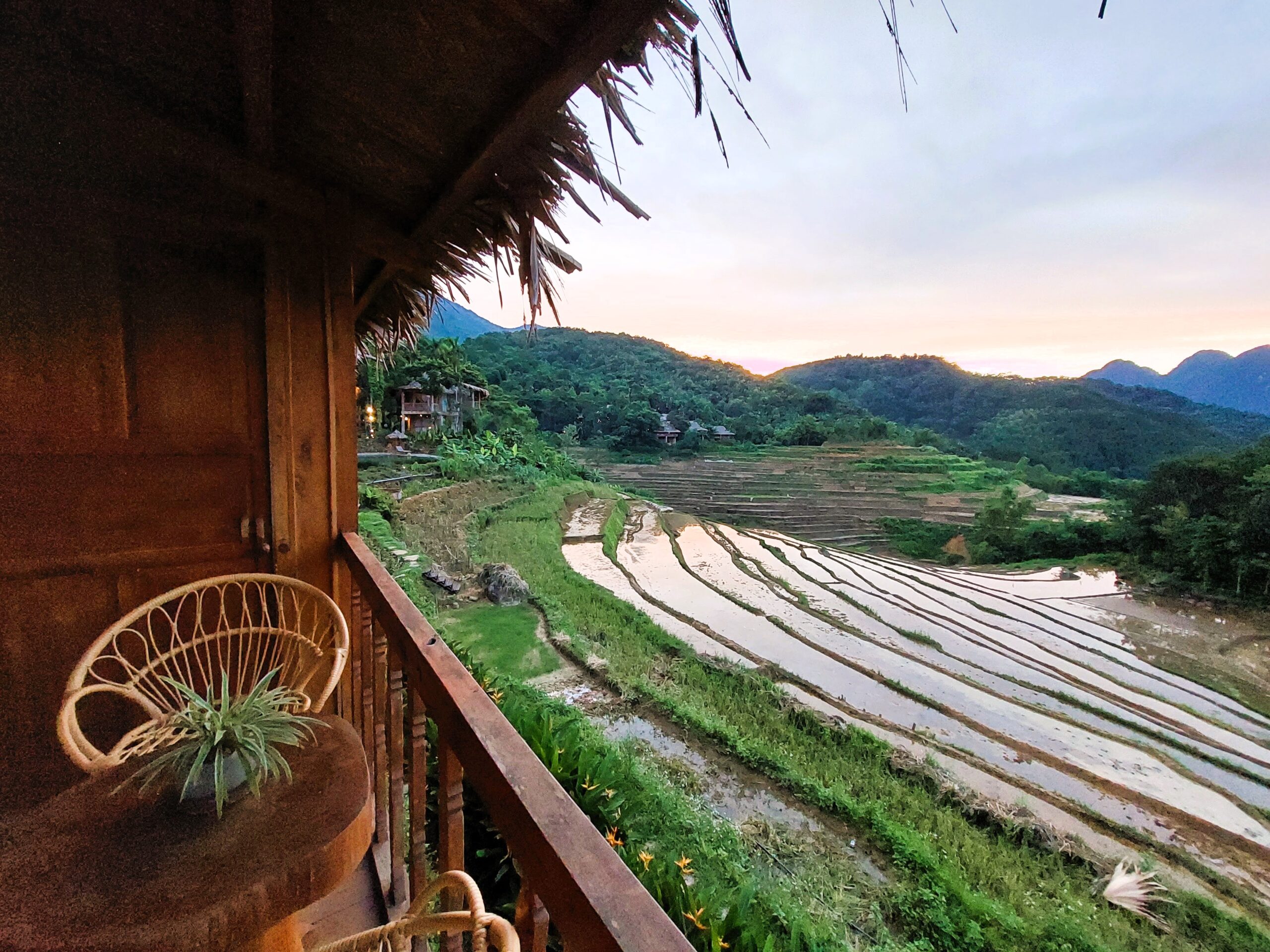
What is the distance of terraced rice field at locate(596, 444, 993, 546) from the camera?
2278cm

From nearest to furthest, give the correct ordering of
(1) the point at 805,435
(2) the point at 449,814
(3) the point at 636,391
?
(2) the point at 449,814 < (1) the point at 805,435 < (3) the point at 636,391

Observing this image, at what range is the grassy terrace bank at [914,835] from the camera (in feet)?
11.5

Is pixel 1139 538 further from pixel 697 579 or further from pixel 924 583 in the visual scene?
pixel 697 579

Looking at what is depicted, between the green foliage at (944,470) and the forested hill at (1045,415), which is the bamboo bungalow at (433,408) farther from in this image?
the forested hill at (1045,415)

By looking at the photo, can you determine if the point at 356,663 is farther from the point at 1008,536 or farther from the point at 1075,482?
the point at 1075,482

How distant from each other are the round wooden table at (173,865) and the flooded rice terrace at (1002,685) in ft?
20.6

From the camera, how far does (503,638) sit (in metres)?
7.20

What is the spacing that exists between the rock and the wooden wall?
6.74 meters

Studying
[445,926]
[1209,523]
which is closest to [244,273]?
[445,926]

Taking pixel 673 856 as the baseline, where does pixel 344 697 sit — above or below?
above

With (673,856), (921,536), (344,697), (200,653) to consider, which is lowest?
(921,536)

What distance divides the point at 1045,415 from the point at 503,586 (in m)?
44.7

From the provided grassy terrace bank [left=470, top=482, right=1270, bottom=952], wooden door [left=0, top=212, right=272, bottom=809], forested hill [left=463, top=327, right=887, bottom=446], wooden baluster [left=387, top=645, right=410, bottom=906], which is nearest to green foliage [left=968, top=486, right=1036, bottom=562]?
forested hill [left=463, top=327, right=887, bottom=446]

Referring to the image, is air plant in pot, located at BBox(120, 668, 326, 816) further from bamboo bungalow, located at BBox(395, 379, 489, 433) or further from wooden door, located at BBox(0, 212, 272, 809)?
bamboo bungalow, located at BBox(395, 379, 489, 433)
